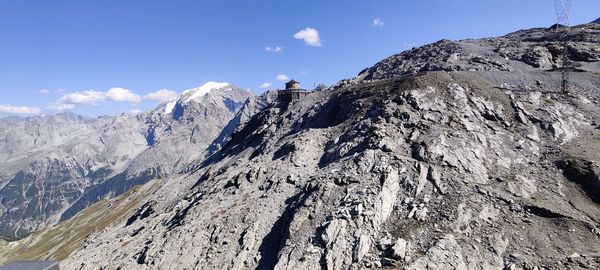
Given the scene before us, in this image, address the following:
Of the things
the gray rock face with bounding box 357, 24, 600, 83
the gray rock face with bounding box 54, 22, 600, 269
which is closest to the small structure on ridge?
the gray rock face with bounding box 357, 24, 600, 83

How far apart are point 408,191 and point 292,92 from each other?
58229 millimetres

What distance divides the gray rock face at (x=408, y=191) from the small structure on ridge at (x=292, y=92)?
2374 cm

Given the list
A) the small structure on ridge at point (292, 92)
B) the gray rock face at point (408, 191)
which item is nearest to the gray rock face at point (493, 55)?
the gray rock face at point (408, 191)

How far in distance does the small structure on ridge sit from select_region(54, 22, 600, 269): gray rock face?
935 inches

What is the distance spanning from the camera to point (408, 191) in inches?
2066

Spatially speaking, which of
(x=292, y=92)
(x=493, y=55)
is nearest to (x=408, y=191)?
(x=292, y=92)

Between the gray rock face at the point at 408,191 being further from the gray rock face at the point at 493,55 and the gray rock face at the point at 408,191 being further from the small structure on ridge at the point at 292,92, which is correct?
the small structure on ridge at the point at 292,92

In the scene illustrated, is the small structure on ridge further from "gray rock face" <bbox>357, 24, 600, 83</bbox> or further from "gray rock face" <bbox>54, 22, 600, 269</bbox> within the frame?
"gray rock face" <bbox>54, 22, 600, 269</bbox>

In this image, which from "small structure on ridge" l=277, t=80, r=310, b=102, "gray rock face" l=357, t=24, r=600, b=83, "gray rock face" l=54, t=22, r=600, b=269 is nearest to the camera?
"gray rock face" l=54, t=22, r=600, b=269

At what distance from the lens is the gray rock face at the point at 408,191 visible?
45688 millimetres

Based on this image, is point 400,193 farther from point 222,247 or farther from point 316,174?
point 222,247

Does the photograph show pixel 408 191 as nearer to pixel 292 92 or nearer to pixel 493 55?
pixel 292 92

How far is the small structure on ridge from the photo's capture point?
4188 inches

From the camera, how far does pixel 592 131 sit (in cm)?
6488
